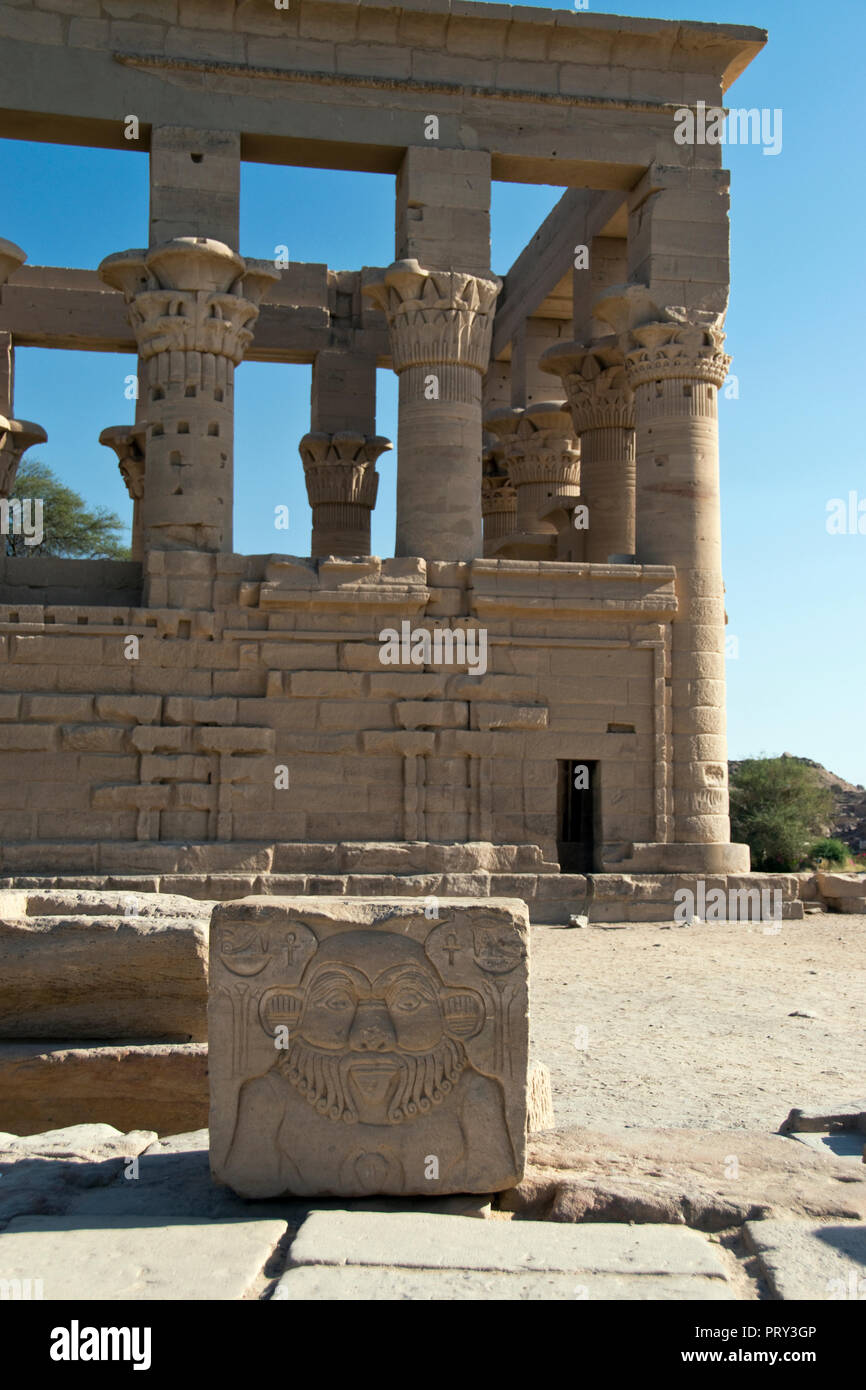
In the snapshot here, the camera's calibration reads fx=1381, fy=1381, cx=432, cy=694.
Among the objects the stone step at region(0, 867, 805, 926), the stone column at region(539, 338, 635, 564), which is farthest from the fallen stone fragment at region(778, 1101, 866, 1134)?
the stone column at region(539, 338, 635, 564)

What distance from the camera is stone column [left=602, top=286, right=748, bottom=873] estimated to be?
16.0 metres

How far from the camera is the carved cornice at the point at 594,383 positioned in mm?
19125

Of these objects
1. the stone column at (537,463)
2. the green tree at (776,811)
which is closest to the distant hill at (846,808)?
the green tree at (776,811)

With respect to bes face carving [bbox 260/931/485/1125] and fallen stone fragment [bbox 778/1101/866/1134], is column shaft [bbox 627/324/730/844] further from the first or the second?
bes face carving [bbox 260/931/485/1125]

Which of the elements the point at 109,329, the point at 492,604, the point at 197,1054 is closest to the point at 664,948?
the point at 492,604

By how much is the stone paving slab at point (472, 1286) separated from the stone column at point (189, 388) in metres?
11.9

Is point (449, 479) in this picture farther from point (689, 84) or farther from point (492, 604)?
point (689, 84)

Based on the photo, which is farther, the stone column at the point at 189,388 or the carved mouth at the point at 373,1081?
the stone column at the point at 189,388

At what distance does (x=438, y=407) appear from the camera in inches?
627

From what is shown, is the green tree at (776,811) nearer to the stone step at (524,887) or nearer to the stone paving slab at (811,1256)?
the stone step at (524,887)

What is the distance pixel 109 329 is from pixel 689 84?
9.31m

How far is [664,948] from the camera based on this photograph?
13008 millimetres

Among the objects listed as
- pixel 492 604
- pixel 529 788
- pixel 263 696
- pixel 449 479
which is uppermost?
pixel 449 479
